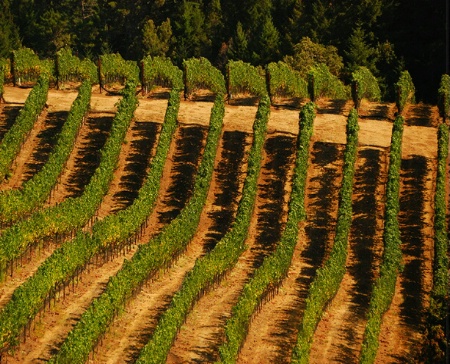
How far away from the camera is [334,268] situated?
42219 millimetres

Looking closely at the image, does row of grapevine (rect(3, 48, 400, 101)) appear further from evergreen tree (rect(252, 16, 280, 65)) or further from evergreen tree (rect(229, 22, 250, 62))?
evergreen tree (rect(229, 22, 250, 62))

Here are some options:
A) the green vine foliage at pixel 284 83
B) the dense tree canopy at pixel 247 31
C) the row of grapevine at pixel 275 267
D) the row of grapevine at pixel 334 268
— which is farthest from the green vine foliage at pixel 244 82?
the dense tree canopy at pixel 247 31

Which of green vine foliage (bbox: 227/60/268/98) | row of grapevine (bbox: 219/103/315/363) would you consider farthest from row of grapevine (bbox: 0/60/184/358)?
green vine foliage (bbox: 227/60/268/98)

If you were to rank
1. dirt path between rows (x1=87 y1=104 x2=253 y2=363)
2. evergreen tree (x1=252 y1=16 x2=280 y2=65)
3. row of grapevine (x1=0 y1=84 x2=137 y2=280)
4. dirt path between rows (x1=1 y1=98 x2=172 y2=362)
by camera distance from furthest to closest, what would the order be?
1. evergreen tree (x1=252 y1=16 x2=280 y2=65)
2. row of grapevine (x1=0 y1=84 x2=137 y2=280)
3. dirt path between rows (x1=87 y1=104 x2=253 y2=363)
4. dirt path between rows (x1=1 y1=98 x2=172 y2=362)

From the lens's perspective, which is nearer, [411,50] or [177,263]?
[177,263]

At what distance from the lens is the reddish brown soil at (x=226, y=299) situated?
36125 millimetres

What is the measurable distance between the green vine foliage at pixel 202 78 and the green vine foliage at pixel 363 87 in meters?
8.79

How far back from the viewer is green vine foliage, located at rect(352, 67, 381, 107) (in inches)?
2341

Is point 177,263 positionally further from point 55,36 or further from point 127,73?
point 55,36

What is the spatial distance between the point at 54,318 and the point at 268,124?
2371 cm

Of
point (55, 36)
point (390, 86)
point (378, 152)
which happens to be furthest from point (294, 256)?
point (55, 36)

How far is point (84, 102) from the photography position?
57.0 m

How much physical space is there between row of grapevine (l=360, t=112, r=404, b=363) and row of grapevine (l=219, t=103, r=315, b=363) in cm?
411

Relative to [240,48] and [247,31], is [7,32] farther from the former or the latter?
[247,31]
